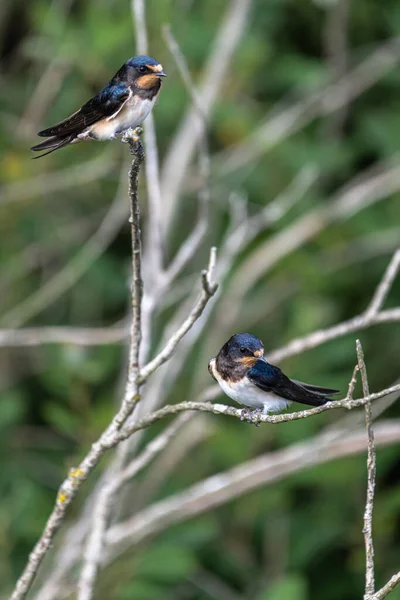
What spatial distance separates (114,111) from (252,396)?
555 millimetres

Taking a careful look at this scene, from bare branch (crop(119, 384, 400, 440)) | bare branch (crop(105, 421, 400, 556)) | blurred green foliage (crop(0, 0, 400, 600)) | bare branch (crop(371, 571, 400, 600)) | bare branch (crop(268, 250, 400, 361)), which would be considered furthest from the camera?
blurred green foliage (crop(0, 0, 400, 600))

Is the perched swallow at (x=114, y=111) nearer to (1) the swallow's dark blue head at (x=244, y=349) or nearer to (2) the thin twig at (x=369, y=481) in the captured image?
(1) the swallow's dark blue head at (x=244, y=349)

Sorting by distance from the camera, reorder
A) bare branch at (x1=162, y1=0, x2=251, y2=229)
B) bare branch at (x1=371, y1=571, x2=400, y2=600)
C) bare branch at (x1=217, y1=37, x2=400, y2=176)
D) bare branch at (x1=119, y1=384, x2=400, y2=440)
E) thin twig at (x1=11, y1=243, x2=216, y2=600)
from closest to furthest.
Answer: bare branch at (x1=119, y1=384, x2=400, y2=440), bare branch at (x1=371, y1=571, x2=400, y2=600), thin twig at (x1=11, y1=243, x2=216, y2=600), bare branch at (x1=162, y1=0, x2=251, y2=229), bare branch at (x1=217, y1=37, x2=400, y2=176)

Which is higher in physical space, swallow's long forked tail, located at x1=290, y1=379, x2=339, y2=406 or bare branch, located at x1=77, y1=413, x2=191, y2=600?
bare branch, located at x1=77, y1=413, x2=191, y2=600

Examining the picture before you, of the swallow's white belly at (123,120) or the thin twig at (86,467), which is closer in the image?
the swallow's white belly at (123,120)

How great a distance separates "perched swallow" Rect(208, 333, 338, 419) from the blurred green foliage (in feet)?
9.96

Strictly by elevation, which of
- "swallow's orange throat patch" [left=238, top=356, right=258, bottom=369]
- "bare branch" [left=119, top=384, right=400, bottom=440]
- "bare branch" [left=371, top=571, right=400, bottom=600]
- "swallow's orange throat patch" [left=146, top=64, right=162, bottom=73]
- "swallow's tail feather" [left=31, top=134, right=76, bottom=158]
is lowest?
"bare branch" [left=371, top=571, right=400, bottom=600]

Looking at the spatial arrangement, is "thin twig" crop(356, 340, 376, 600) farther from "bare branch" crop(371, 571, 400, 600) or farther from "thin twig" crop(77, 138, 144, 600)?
"thin twig" crop(77, 138, 144, 600)

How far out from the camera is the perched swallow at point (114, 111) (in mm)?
1565

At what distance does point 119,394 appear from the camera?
578 cm

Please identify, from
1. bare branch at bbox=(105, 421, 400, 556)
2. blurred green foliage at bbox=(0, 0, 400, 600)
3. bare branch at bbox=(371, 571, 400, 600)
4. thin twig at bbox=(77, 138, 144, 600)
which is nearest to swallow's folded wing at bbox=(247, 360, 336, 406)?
thin twig at bbox=(77, 138, 144, 600)

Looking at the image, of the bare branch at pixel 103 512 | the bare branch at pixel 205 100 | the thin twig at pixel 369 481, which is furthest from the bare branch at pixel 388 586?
the bare branch at pixel 205 100

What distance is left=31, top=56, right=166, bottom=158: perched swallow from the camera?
61.6 inches

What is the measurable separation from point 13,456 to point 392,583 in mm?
4804
